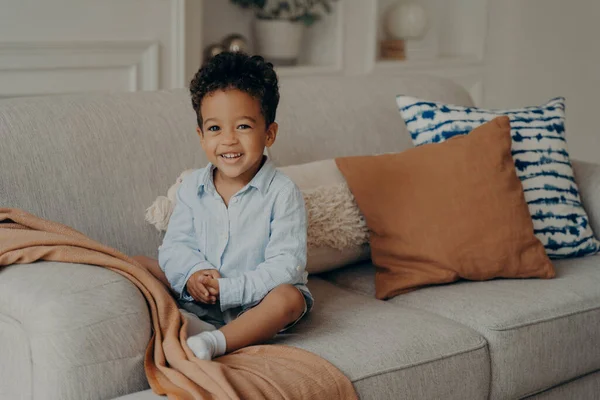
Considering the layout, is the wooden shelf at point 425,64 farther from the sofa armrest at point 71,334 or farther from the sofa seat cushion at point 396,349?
the sofa armrest at point 71,334

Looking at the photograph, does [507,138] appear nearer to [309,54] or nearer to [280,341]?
[280,341]

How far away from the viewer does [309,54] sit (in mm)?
4410

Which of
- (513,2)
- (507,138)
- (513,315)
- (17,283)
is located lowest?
(513,315)

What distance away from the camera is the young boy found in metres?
1.90

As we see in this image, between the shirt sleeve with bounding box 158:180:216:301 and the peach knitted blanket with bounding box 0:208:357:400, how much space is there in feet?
0.55

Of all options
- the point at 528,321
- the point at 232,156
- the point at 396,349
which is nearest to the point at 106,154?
the point at 232,156

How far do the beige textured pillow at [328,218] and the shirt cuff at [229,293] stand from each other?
1.40ft

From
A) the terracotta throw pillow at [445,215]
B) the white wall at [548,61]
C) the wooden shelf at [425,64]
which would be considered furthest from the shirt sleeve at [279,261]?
the white wall at [548,61]

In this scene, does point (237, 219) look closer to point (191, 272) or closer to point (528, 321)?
point (191, 272)

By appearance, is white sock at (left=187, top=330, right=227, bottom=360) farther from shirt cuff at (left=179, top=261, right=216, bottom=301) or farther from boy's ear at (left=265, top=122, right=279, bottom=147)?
boy's ear at (left=265, top=122, right=279, bottom=147)

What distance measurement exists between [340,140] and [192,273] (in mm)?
829

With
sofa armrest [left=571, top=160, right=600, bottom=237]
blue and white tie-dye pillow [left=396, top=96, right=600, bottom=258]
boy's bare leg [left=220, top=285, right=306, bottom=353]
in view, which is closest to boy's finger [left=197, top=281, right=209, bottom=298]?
boy's bare leg [left=220, top=285, right=306, bottom=353]

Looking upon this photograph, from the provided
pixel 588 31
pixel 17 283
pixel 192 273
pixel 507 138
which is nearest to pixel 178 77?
pixel 507 138

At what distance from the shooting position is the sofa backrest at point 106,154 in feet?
6.86
